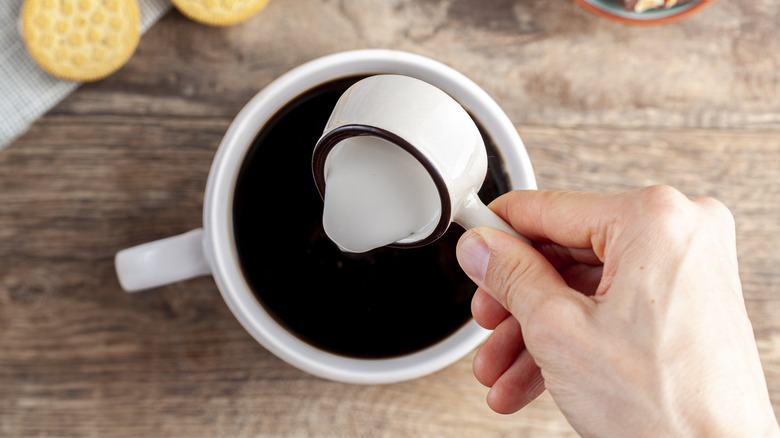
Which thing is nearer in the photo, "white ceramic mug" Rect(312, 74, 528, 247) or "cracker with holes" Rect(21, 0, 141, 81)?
"white ceramic mug" Rect(312, 74, 528, 247)

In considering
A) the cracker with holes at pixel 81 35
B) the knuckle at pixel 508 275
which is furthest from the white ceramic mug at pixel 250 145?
the cracker with holes at pixel 81 35

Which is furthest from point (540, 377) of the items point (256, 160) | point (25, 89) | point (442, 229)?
point (25, 89)

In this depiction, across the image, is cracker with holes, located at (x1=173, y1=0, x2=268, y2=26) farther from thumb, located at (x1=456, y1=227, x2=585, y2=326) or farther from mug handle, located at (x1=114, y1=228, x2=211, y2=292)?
thumb, located at (x1=456, y1=227, x2=585, y2=326)

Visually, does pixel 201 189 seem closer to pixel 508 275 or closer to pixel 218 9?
pixel 218 9

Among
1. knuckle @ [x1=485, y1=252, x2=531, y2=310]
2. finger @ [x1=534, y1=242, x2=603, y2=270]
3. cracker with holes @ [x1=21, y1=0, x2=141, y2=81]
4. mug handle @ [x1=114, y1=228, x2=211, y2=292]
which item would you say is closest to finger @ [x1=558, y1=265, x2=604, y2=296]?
finger @ [x1=534, y1=242, x2=603, y2=270]

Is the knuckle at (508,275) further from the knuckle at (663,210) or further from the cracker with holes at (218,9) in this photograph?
the cracker with holes at (218,9)

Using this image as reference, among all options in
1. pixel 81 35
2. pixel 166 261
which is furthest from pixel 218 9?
pixel 166 261

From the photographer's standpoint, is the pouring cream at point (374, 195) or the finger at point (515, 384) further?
the finger at point (515, 384)
